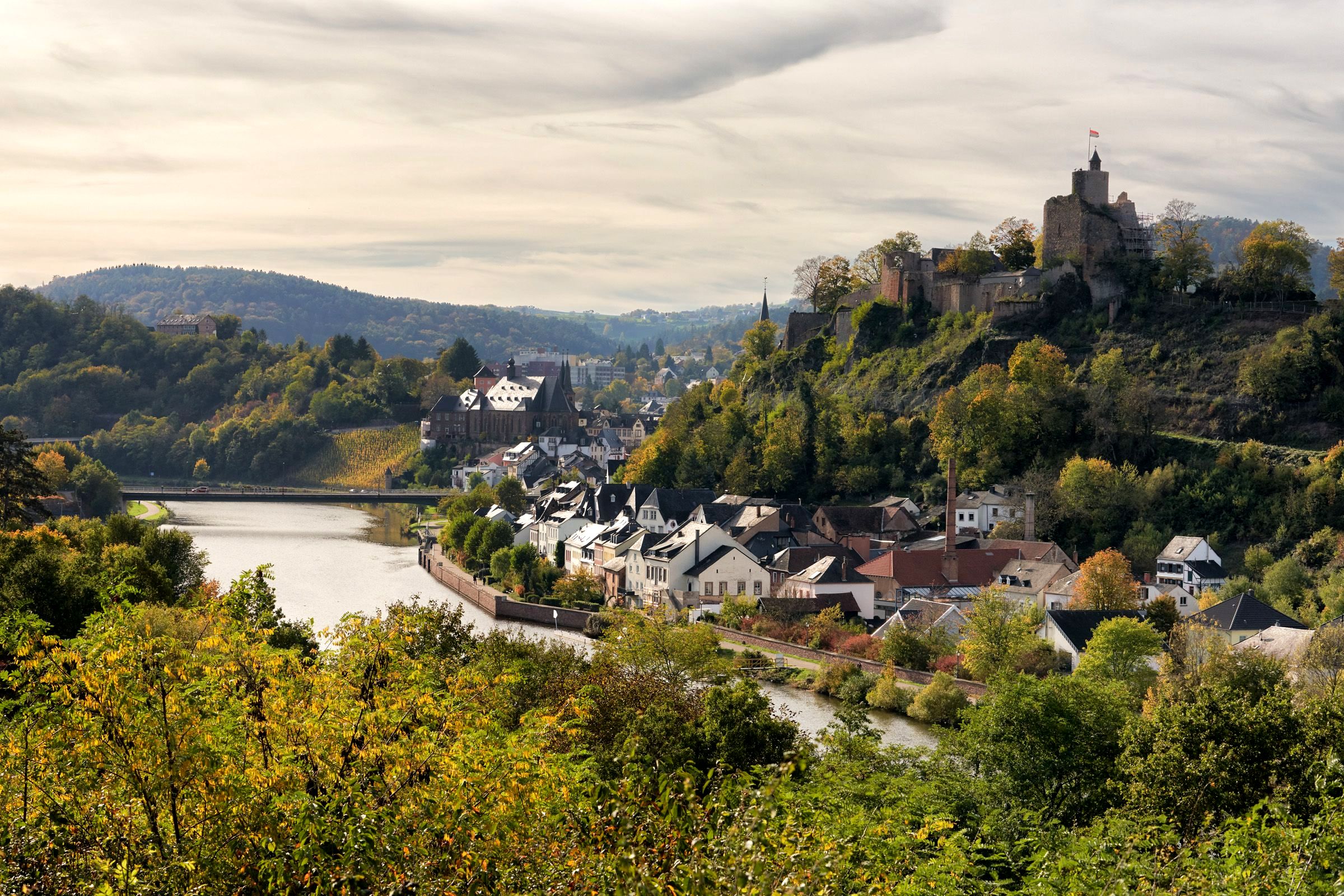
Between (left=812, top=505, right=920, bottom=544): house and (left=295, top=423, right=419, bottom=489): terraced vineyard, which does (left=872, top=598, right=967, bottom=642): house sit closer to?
(left=812, top=505, right=920, bottom=544): house

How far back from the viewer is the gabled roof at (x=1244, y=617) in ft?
131

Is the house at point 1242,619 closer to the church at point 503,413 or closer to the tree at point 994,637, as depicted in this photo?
the tree at point 994,637

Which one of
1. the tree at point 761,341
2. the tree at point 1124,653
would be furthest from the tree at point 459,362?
the tree at point 1124,653

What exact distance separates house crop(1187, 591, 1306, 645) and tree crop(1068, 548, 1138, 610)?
288 cm

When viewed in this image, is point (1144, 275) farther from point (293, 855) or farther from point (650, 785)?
point (293, 855)

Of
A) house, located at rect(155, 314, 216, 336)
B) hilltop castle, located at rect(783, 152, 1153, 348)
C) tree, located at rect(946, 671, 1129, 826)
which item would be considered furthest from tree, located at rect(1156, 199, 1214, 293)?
house, located at rect(155, 314, 216, 336)

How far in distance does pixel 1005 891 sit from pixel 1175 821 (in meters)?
8.51

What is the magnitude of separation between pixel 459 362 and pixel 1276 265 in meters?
94.9

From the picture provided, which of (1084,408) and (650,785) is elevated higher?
(1084,408)

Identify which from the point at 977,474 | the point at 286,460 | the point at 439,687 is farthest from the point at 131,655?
the point at 286,460

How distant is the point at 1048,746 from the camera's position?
25484mm

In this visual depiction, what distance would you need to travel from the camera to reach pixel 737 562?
2151 inches

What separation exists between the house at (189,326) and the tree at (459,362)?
118 ft

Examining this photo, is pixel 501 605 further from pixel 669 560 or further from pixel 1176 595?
pixel 1176 595
